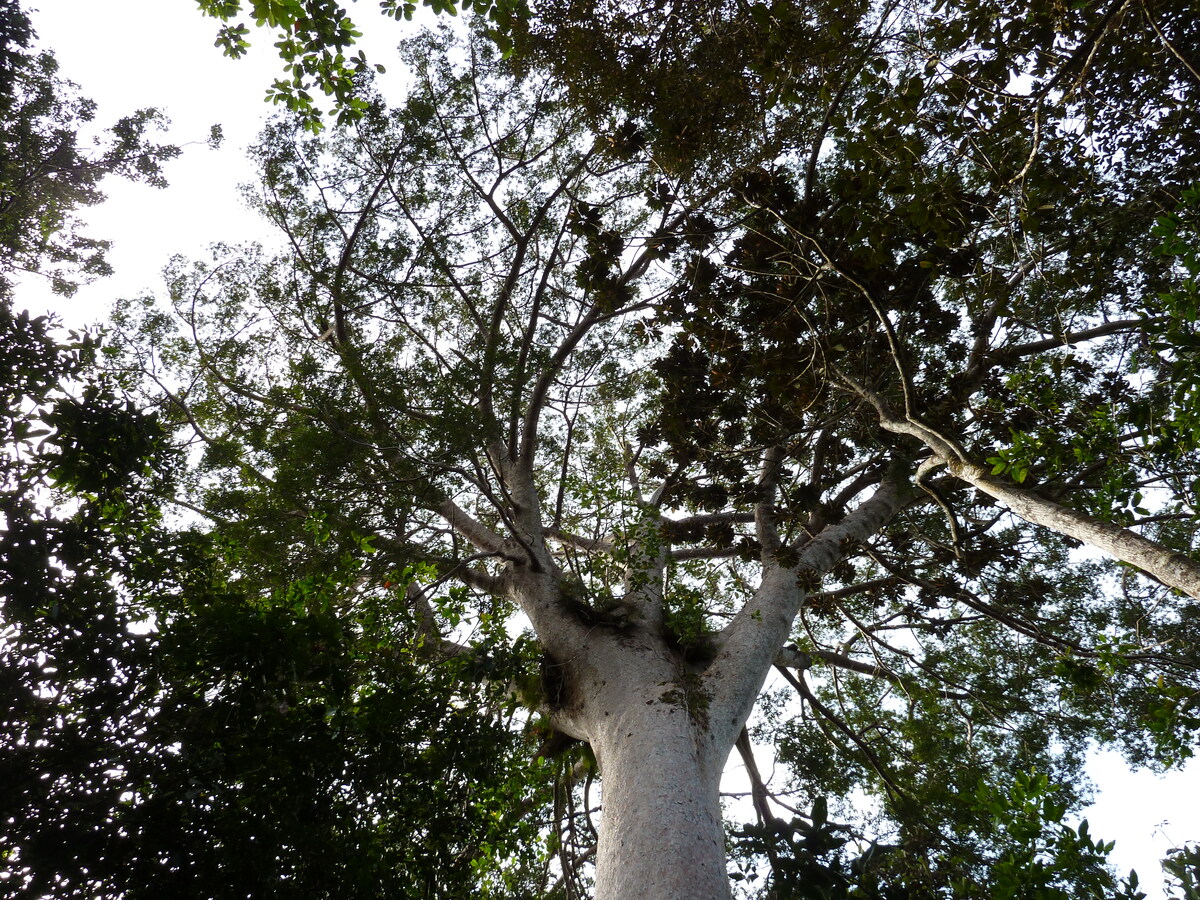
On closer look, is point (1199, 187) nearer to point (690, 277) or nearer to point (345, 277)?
point (690, 277)

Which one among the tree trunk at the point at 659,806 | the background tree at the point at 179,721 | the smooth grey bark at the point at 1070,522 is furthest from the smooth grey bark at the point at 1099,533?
the background tree at the point at 179,721

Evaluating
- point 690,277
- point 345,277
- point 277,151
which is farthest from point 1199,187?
point 277,151

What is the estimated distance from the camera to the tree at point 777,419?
3018 mm

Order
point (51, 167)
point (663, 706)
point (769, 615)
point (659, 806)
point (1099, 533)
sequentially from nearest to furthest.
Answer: point (1099, 533)
point (659, 806)
point (663, 706)
point (769, 615)
point (51, 167)

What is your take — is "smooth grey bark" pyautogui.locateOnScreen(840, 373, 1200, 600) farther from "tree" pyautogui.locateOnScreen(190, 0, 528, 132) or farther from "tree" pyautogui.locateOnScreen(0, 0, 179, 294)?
"tree" pyautogui.locateOnScreen(0, 0, 179, 294)

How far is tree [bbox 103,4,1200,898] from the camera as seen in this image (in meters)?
3.02

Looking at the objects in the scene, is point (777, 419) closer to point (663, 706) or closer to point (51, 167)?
point (663, 706)

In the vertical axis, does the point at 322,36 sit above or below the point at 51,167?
below

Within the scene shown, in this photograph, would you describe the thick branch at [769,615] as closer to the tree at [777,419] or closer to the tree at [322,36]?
the tree at [777,419]

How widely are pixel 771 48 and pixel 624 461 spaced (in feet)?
16.2

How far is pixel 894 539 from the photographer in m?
5.20

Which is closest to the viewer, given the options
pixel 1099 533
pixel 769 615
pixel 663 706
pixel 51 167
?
pixel 1099 533

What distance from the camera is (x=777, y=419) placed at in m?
4.61

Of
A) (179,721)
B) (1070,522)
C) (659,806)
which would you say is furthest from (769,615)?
(179,721)
